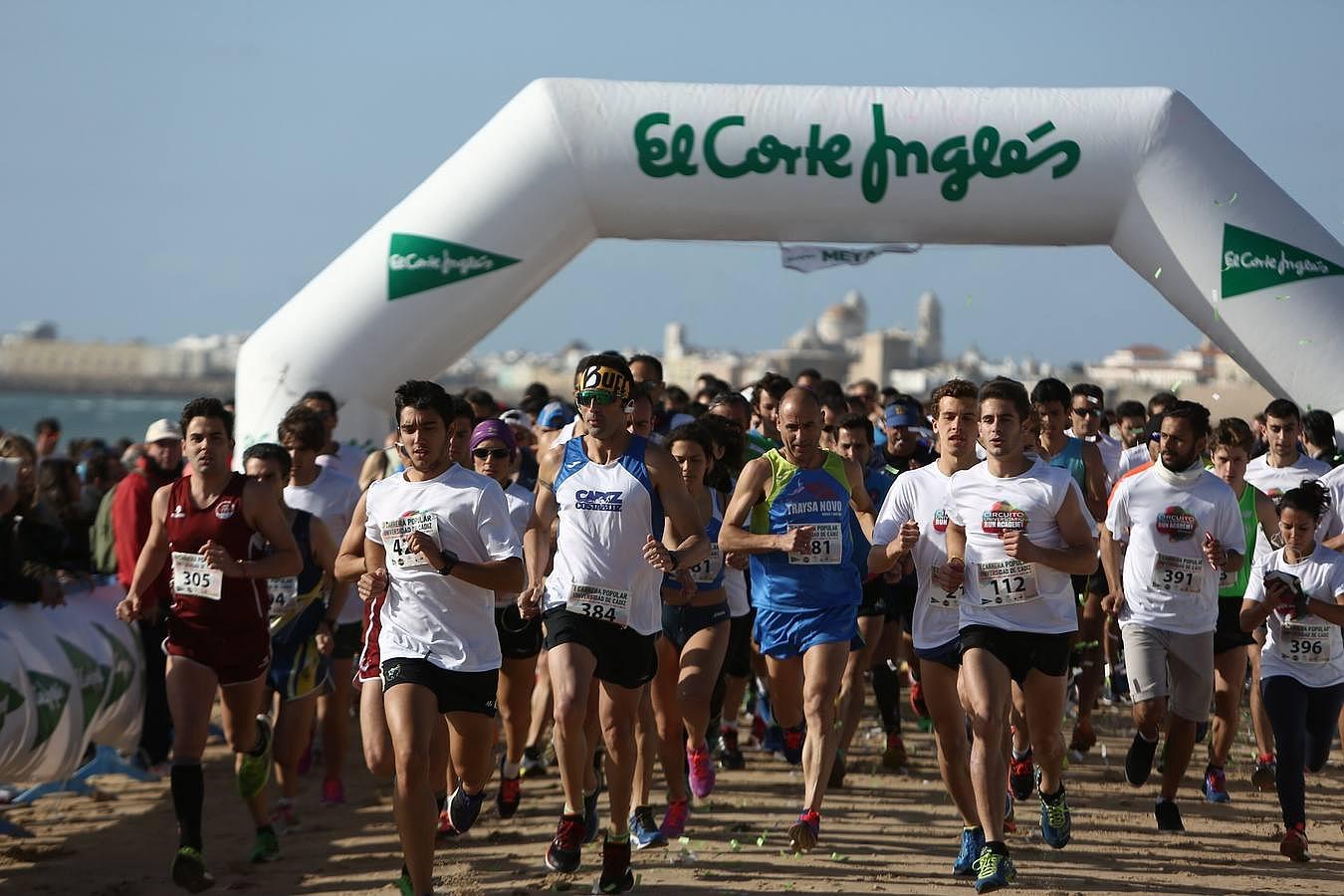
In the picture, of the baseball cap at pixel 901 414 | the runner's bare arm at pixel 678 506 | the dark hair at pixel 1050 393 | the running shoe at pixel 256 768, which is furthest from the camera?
the baseball cap at pixel 901 414

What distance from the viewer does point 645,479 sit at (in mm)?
5941

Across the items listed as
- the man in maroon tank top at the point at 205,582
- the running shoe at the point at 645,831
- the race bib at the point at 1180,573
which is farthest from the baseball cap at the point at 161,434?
the race bib at the point at 1180,573

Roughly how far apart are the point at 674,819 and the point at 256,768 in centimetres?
165

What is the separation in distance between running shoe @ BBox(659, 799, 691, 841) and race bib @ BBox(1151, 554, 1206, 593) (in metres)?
2.13

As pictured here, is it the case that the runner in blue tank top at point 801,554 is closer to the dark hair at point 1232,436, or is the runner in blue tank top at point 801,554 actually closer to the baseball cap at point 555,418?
the dark hair at point 1232,436

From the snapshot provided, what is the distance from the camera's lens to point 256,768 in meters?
6.57

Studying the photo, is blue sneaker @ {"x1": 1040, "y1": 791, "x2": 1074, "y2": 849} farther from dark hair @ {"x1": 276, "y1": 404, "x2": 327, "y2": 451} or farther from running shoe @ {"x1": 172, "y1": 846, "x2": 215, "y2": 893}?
dark hair @ {"x1": 276, "y1": 404, "x2": 327, "y2": 451}

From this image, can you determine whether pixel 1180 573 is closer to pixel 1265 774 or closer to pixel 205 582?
pixel 1265 774

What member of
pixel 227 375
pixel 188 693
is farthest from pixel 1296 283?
pixel 227 375

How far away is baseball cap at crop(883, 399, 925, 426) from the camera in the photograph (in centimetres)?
855

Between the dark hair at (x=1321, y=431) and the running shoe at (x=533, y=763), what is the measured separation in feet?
14.6

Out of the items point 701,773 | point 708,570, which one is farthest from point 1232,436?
point 701,773

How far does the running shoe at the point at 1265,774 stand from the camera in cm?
780

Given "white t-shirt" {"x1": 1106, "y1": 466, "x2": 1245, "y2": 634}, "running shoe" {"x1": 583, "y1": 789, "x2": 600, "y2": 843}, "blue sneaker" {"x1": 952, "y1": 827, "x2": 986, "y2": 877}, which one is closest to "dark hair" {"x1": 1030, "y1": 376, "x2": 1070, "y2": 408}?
"white t-shirt" {"x1": 1106, "y1": 466, "x2": 1245, "y2": 634}
